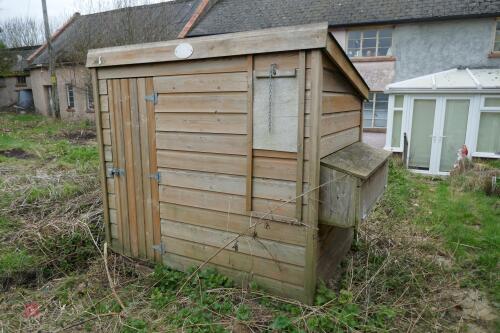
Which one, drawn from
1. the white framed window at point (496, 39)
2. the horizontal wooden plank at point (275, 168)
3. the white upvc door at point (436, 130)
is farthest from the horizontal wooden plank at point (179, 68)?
the white framed window at point (496, 39)

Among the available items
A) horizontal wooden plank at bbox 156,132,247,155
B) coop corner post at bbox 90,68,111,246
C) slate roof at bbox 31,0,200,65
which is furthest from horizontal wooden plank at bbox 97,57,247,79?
slate roof at bbox 31,0,200,65

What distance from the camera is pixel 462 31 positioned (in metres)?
11.9

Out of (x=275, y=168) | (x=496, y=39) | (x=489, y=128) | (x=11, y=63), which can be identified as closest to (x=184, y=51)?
(x=275, y=168)

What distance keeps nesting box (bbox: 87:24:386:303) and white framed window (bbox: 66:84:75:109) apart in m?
20.7

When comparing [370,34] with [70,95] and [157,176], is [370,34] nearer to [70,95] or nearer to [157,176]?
[157,176]

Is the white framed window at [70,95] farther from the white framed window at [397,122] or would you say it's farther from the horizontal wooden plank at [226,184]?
the horizontal wooden plank at [226,184]

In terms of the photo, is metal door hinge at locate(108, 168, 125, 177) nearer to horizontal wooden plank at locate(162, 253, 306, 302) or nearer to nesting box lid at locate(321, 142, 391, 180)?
horizontal wooden plank at locate(162, 253, 306, 302)

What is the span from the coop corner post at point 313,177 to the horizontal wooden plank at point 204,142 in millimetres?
676

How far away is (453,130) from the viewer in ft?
36.2

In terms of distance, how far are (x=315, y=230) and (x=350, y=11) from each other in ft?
41.6

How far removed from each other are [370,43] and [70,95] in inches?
720

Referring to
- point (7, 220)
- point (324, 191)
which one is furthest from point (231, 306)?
point (7, 220)

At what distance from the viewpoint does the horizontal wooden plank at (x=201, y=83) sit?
3203 mm

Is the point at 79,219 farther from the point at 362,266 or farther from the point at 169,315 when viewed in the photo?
the point at 362,266
